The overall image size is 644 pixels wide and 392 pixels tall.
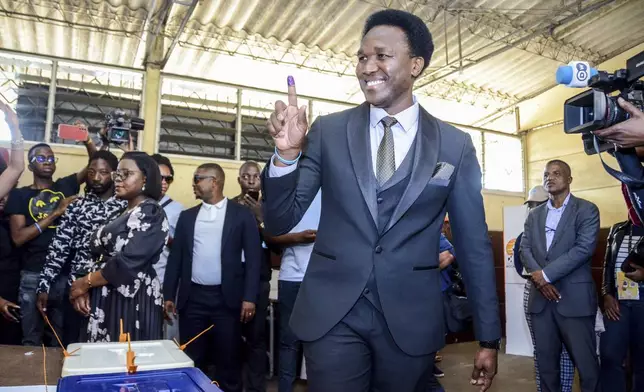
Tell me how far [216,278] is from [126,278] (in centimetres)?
92

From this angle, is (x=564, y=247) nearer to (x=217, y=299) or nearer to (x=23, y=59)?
(x=217, y=299)

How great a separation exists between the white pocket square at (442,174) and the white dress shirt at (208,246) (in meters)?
2.16

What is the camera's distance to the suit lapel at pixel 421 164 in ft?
4.89

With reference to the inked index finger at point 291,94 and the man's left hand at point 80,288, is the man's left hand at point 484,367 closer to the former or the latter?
the inked index finger at point 291,94

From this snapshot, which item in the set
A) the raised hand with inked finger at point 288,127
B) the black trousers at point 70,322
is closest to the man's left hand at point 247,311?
the black trousers at point 70,322

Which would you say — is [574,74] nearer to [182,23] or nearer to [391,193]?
[391,193]

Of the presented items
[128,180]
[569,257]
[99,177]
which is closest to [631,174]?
[569,257]

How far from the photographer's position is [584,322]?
3.29m

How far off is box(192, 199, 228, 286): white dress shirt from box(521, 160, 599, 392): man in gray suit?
2.07 metres

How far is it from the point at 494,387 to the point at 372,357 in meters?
3.50

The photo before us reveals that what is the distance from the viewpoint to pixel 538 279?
11.2 feet

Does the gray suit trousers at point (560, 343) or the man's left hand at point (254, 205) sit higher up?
the man's left hand at point (254, 205)

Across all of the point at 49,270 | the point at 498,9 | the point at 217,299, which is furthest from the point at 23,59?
the point at 498,9

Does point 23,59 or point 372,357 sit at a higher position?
point 23,59
